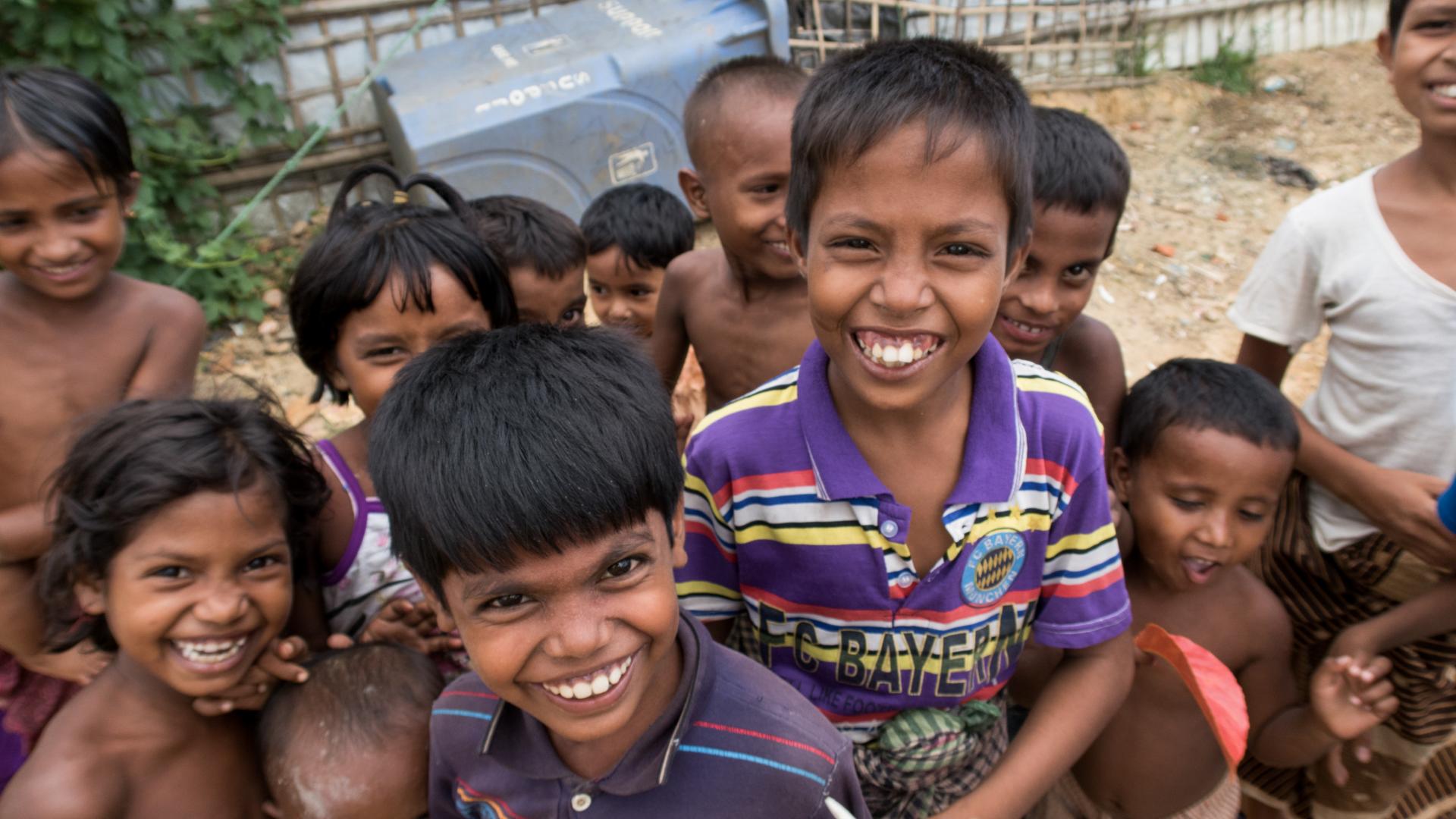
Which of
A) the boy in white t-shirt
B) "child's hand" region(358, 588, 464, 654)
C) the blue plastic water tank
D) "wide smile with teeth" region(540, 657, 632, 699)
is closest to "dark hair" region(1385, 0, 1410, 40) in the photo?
the boy in white t-shirt

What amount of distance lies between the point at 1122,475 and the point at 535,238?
1.55 meters

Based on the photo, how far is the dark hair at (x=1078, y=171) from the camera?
189 cm

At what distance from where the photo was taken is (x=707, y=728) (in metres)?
1.16

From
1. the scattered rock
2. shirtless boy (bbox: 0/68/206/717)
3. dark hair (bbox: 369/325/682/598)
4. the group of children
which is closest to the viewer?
dark hair (bbox: 369/325/682/598)

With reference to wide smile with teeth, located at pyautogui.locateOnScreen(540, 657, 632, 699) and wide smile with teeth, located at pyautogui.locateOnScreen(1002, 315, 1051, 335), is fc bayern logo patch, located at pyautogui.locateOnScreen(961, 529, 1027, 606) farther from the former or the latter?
wide smile with teeth, located at pyautogui.locateOnScreen(1002, 315, 1051, 335)

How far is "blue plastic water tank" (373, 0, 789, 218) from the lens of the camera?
4480 mm

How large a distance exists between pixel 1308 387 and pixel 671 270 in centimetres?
328

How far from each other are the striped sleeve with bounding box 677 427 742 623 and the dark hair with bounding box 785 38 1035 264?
361 mm

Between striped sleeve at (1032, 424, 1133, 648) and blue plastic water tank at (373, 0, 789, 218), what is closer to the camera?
striped sleeve at (1032, 424, 1133, 648)

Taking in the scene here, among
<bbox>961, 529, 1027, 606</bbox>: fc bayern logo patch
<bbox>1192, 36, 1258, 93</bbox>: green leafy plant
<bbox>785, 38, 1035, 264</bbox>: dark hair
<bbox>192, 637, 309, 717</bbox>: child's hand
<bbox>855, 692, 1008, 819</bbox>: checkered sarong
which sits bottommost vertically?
<bbox>1192, 36, 1258, 93</bbox>: green leafy plant

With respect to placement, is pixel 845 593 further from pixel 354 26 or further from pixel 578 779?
pixel 354 26

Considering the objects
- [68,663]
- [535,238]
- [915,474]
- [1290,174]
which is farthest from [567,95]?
[1290,174]

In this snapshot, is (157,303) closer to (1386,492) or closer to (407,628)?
(407,628)

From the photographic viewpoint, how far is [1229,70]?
668 centimetres
